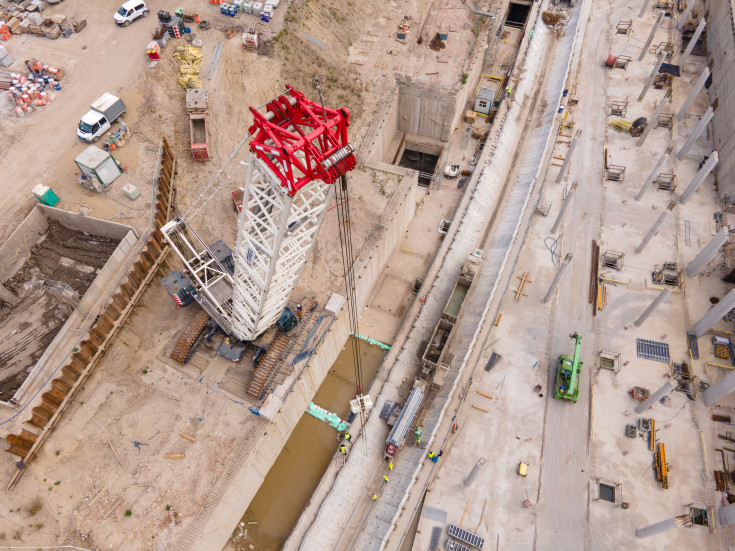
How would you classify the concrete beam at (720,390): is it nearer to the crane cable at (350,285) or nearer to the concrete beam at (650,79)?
the crane cable at (350,285)

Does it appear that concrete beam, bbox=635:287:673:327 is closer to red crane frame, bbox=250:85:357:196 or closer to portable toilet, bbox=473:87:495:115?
portable toilet, bbox=473:87:495:115

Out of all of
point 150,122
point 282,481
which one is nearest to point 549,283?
point 282,481

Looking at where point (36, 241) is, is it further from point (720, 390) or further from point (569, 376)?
point (720, 390)

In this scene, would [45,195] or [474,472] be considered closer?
[474,472]

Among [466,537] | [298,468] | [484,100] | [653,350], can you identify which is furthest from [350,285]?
[484,100]

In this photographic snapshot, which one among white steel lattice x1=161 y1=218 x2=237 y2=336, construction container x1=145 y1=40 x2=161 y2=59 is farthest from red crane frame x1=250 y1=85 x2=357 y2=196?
construction container x1=145 y1=40 x2=161 y2=59
